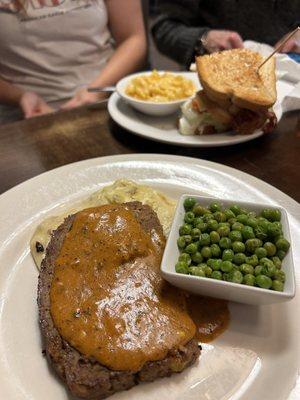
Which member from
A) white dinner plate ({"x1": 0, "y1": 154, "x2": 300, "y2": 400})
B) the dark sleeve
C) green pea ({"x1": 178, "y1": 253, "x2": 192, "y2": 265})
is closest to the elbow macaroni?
white dinner plate ({"x1": 0, "y1": 154, "x2": 300, "y2": 400})

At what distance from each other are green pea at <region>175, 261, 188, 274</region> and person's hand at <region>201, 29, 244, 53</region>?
255 centimetres

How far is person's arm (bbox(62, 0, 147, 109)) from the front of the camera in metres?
3.46

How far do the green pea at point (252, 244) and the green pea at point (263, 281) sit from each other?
15cm

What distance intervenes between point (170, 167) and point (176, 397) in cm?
123

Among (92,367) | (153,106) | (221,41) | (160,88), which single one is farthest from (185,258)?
(221,41)

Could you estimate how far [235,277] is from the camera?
1.42 metres

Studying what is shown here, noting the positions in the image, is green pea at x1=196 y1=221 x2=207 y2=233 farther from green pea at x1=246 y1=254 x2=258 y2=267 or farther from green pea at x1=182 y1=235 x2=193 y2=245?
green pea at x1=246 y1=254 x2=258 y2=267

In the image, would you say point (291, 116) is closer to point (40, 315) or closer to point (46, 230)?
point (46, 230)

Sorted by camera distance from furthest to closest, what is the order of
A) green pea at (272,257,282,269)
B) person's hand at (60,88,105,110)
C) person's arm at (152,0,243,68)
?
person's arm at (152,0,243,68) → person's hand at (60,88,105,110) → green pea at (272,257,282,269)

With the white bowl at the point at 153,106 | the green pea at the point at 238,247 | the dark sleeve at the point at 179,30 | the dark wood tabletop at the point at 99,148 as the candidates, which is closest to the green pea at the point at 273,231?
the green pea at the point at 238,247

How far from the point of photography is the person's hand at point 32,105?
3148 mm

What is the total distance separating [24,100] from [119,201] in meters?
1.72

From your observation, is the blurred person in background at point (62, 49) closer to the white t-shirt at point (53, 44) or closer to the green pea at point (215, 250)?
the white t-shirt at point (53, 44)

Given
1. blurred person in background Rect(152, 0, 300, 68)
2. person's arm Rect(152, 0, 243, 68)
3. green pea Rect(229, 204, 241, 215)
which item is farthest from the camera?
person's arm Rect(152, 0, 243, 68)
